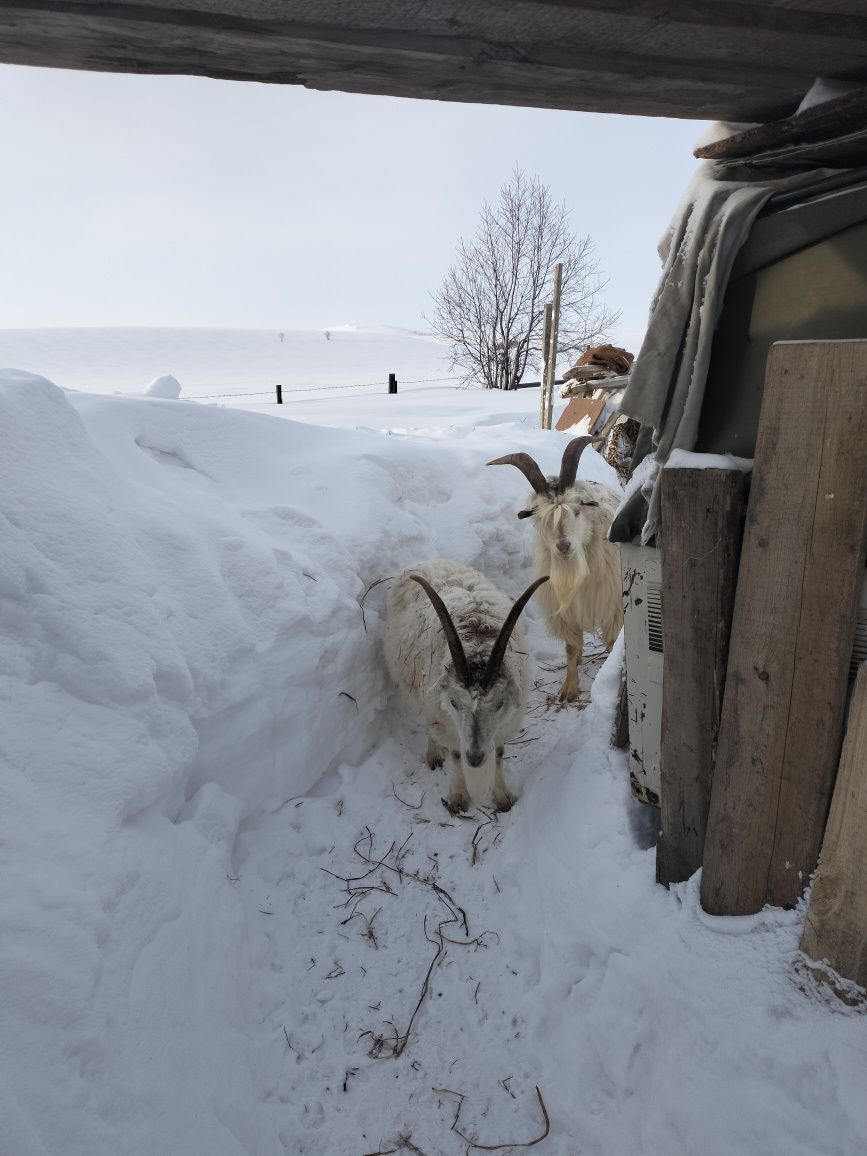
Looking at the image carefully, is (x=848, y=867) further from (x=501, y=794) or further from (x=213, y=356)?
(x=213, y=356)

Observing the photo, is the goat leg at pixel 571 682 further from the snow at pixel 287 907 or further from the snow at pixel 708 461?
the snow at pixel 708 461

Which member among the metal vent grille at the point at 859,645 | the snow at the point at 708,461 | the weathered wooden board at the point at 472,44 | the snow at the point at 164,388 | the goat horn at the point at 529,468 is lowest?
the metal vent grille at the point at 859,645

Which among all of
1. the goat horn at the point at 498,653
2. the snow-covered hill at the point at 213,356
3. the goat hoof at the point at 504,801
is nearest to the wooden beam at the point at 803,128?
the goat horn at the point at 498,653

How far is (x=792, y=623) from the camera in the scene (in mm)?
1892

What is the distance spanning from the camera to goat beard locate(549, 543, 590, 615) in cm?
479

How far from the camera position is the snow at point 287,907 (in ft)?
5.81

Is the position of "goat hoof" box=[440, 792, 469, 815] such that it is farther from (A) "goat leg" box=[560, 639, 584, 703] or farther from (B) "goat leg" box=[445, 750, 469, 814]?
(A) "goat leg" box=[560, 639, 584, 703]

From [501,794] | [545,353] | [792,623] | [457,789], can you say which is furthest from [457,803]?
[545,353]

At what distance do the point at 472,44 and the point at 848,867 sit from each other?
8.13ft

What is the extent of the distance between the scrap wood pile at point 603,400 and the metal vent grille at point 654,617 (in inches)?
255

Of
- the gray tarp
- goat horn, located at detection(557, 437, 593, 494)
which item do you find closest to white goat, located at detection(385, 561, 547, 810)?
goat horn, located at detection(557, 437, 593, 494)

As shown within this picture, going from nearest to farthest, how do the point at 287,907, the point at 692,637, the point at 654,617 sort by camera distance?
the point at 692,637
the point at 654,617
the point at 287,907

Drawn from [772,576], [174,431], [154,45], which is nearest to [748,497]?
[772,576]

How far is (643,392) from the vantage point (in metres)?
2.30
